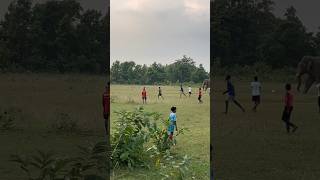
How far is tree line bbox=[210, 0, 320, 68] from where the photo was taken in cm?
544

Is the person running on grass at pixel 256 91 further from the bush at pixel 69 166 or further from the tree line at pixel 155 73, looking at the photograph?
the tree line at pixel 155 73

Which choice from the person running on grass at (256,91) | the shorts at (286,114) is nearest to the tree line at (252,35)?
the person running on grass at (256,91)

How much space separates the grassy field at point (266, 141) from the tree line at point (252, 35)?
433 millimetres

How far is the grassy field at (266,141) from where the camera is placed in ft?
19.2

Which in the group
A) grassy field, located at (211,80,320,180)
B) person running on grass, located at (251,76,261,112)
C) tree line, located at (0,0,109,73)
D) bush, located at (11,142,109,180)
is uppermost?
tree line, located at (0,0,109,73)

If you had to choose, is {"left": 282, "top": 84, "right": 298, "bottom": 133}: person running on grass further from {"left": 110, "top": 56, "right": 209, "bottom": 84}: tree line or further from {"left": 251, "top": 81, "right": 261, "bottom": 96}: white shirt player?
{"left": 110, "top": 56, "right": 209, "bottom": 84}: tree line

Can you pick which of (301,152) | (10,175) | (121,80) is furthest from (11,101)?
(121,80)

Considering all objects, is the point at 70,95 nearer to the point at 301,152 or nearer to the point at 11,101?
the point at 11,101

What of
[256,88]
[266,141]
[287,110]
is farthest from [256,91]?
[287,110]

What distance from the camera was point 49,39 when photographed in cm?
421

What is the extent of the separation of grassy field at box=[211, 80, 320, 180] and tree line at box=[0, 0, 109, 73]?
5.66ft

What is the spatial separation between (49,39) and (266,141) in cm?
407

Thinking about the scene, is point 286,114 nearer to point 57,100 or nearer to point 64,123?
point 64,123

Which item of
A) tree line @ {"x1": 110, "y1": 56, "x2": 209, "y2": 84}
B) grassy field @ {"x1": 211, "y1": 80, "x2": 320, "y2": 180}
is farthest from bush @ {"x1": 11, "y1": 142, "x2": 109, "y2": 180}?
tree line @ {"x1": 110, "y1": 56, "x2": 209, "y2": 84}
